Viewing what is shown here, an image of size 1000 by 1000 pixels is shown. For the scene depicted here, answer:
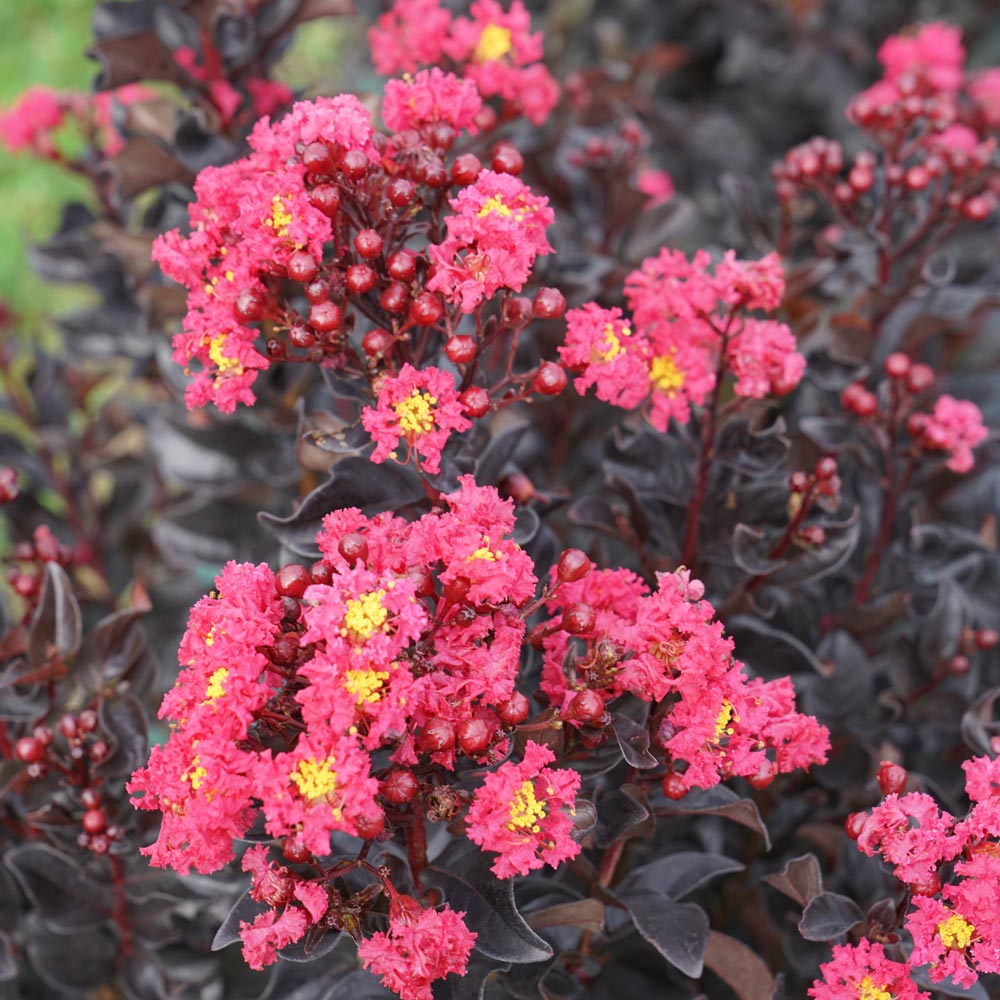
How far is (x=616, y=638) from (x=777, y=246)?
1304mm

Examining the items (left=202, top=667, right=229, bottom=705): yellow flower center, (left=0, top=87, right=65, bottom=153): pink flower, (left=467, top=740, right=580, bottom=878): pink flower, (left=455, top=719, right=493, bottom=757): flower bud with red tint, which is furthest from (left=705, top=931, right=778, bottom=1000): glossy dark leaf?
(left=0, top=87, right=65, bottom=153): pink flower

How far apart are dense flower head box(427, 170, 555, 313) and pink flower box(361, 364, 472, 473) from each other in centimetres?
10

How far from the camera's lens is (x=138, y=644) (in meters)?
1.75

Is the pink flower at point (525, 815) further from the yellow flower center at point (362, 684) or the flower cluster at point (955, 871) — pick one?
the flower cluster at point (955, 871)

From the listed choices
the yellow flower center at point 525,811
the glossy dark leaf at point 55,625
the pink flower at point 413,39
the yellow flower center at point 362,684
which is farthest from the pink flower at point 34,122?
the yellow flower center at point 525,811

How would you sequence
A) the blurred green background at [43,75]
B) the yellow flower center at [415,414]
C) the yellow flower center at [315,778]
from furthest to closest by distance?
the blurred green background at [43,75], the yellow flower center at [415,414], the yellow flower center at [315,778]

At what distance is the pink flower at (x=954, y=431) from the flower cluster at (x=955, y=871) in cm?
63

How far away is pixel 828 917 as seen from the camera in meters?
1.26

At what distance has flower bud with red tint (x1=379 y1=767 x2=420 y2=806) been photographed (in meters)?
1.13

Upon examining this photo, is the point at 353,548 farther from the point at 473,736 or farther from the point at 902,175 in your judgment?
the point at 902,175

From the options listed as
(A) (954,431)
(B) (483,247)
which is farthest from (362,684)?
(A) (954,431)

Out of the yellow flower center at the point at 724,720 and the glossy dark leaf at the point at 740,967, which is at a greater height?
the yellow flower center at the point at 724,720

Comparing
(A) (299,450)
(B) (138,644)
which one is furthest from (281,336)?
(B) (138,644)

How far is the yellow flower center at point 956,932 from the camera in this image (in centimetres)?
116
